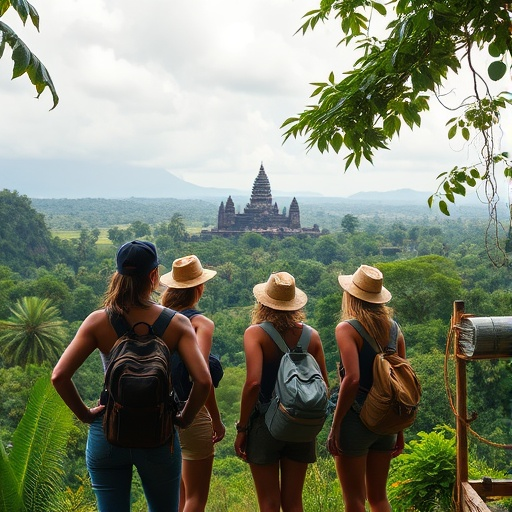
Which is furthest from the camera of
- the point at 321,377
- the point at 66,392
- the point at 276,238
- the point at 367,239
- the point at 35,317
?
the point at 276,238

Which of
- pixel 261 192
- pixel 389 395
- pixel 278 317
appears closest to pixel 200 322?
pixel 278 317

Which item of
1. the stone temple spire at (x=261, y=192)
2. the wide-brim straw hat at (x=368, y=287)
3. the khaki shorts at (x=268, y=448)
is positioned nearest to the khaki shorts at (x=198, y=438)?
the khaki shorts at (x=268, y=448)

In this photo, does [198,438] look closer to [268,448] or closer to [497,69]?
[268,448]

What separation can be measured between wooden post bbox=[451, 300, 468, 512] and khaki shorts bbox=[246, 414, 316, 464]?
2.19 ft

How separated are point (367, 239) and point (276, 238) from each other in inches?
367

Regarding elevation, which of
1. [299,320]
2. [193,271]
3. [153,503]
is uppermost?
[193,271]

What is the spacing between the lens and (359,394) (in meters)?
2.02

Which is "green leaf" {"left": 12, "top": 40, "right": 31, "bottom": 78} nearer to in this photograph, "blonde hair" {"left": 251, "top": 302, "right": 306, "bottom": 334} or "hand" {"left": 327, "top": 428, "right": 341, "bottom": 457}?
"blonde hair" {"left": 251, "top": 302, "right": 306, "bottom": 334}

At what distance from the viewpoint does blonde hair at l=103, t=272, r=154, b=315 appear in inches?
63.8

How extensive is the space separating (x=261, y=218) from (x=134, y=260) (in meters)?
60.1

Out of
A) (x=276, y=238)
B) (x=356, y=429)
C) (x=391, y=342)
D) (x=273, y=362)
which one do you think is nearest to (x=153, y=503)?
(x=273, y=362)

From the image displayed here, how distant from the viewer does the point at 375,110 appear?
Answer: 1979mm

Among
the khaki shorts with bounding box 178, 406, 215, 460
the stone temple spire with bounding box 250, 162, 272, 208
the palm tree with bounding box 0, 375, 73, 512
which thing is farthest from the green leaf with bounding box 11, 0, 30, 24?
the stone temple spire with bounding box 250, 162, 272, 208

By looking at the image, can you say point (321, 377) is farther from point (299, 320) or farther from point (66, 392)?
point (66, 392)
